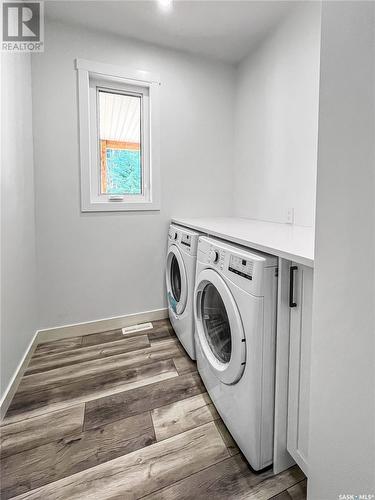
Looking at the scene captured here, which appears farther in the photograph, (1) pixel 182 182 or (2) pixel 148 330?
(1) pixel 182 182

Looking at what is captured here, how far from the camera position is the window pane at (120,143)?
2137 millimetres

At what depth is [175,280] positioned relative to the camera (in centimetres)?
213

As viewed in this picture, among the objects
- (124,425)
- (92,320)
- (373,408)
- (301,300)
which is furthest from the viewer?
(92,320)

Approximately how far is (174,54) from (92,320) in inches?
94.6

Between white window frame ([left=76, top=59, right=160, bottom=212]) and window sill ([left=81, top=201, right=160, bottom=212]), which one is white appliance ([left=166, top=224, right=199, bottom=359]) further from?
white window frame ([left=76, top=59, right=160, bottom=212])

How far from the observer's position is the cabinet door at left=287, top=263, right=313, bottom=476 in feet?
2.82

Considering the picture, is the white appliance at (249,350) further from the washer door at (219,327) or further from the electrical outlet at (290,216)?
the electrical outlet at (290,216)

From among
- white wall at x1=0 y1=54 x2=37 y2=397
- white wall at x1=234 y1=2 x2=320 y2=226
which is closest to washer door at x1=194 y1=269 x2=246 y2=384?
white wall at x1=234 y1=2 x2=320 y2=226

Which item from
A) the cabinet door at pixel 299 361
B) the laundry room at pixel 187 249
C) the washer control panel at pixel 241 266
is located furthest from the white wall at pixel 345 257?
the washer control panel at pixel 241 266

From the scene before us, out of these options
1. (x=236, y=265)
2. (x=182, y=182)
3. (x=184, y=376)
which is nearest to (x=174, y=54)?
(x=182, y=182)

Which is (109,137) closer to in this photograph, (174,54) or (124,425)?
(174,54)

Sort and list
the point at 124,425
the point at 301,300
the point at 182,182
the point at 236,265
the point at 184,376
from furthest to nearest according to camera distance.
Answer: the point at 182,182 < the point at 184,376 < the point at 124,425 < the point at 236,265 < the point at 301,300

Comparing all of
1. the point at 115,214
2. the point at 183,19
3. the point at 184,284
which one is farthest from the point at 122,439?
the point at 183,19

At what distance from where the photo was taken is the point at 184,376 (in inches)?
62.5
